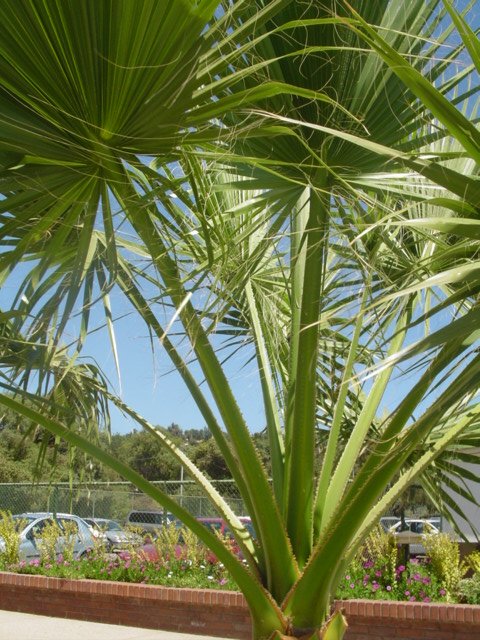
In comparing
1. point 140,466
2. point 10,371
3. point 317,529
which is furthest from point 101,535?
point 140,466

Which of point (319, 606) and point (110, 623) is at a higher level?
point (319, 606)

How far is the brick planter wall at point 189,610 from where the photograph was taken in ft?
21.5

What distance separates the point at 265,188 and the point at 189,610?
19.3ft

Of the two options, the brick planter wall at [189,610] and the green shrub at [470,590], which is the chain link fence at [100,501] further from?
the green shrub at [470,590]

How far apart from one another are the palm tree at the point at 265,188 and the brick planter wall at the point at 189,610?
142 inches

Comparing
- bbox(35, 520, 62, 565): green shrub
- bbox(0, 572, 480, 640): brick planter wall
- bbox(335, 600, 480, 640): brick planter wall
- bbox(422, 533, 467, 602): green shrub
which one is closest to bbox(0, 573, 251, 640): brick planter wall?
bbox(0, 572, 480, 640): brick planter wall

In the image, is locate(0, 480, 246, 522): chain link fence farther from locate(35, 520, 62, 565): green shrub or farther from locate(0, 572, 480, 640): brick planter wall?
locate(0, 572, 480, 640): brick planter wall

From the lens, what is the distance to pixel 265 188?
3.18 metres

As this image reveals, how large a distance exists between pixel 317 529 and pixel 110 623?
19.1ft

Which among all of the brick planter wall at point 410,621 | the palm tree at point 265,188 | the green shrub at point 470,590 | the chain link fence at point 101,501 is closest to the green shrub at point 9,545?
the chain link fence at point 101,501

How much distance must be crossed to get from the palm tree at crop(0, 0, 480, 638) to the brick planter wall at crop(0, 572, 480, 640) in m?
3.62

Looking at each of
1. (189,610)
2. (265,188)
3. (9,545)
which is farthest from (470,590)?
(9,545)

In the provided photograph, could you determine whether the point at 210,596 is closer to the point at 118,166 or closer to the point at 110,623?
the point at 110,623

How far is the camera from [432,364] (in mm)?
2414
